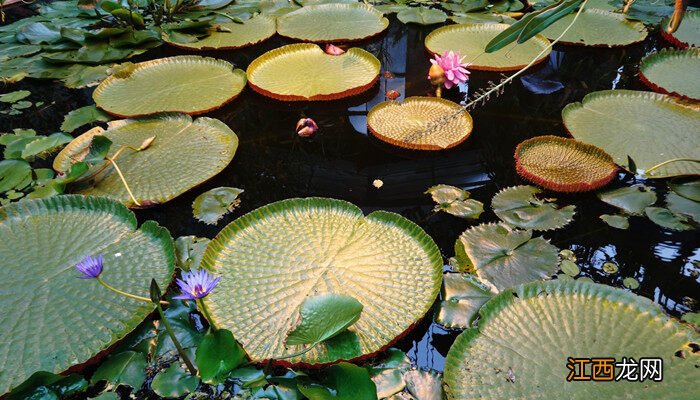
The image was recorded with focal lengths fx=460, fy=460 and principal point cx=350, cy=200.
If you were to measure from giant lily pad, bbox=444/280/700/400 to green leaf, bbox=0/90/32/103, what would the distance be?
286 cm

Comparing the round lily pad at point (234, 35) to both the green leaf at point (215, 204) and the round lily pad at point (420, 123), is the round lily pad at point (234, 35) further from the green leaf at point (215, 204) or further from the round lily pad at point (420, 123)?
the green leaf at point (215, 204)

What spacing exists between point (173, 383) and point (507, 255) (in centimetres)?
117

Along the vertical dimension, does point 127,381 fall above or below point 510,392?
below

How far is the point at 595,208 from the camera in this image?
1.89 m

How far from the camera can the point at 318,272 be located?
1.55 m

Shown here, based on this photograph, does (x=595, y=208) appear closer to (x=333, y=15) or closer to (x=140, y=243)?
(x=140, y=243)

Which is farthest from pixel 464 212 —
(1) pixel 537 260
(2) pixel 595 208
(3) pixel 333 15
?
(3) pixel 333 15

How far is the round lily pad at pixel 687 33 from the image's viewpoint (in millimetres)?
3061

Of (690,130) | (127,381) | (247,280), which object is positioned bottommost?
(127,381)

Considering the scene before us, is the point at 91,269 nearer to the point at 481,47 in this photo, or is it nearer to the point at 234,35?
the point at 234,35

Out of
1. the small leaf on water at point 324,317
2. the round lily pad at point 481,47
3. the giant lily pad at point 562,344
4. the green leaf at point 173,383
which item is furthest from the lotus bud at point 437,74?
the green leaf at point 173,383

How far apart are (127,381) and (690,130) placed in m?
2.60

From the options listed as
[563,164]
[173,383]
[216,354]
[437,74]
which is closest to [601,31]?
[437,74]

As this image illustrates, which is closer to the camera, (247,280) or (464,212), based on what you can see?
(247,280)
